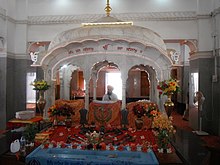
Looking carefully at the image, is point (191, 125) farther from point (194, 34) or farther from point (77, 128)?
point (77, 128)

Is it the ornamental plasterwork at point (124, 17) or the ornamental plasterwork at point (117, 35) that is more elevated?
the ornamental plasterwork at point (124, 17)

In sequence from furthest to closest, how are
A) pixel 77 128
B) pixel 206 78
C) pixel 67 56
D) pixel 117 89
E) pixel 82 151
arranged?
pixel 117 89, pixel 206 78, pixel 67 56, pixel 77 128, pixel 82 151

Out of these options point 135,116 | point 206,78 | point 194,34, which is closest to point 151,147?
point 135,116

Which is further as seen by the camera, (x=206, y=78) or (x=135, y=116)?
(x=206, y=78)

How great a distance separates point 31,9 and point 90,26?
425cm

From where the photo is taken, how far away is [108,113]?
750 cm

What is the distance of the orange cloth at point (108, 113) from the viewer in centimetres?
750

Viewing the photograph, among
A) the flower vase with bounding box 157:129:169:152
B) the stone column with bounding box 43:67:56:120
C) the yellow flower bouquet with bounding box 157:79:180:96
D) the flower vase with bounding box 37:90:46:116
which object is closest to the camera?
the flower vase with bounding box 157:129:169:152

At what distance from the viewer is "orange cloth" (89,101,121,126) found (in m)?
7.50

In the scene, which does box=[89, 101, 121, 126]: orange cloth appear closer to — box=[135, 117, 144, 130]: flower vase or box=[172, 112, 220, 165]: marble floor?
box=[135, 117, 144, 130]: flower vase

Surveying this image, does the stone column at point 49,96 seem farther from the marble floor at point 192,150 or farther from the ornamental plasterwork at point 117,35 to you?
the marble floor at point 192,150

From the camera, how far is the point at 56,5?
9.80 meters

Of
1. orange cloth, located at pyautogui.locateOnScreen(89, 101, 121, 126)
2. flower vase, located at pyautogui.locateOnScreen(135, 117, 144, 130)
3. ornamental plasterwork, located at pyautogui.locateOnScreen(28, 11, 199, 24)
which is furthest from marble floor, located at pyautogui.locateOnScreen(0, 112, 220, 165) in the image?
ornamental plasterwork, located at pyautogui.locateOnScreen(28, 11, 199, 24)

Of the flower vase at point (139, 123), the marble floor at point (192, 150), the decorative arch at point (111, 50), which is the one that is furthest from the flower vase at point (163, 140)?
the decorative arch at point (111, 50)
